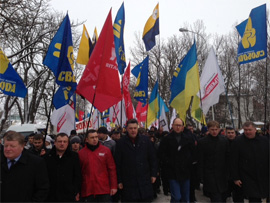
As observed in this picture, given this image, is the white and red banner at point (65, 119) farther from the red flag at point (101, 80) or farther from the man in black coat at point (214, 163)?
the man in black coat at point (214, 163)

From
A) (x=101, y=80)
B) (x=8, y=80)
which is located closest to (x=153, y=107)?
(x=8, y=80)

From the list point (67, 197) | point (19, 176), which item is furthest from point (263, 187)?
point (19, 176)

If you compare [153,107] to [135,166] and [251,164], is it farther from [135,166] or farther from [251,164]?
[135,166]

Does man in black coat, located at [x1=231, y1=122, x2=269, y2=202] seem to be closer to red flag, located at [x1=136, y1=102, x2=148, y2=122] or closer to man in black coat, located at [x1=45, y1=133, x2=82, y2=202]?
man in black coat, located at [x1=45, y1=133, x2=82, y2=202]

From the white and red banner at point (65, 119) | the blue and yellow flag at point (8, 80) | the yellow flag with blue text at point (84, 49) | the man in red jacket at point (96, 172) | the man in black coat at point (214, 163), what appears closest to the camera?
the man in red jacket at point (96, 172)

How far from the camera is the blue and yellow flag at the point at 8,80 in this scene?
7414 millimetres

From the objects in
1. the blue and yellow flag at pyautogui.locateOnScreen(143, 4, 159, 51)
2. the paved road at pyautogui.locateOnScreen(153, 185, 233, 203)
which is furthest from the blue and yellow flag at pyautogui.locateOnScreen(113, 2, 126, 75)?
the paved road at pyautogui.locateOnScreen(153, 185, 233, 203)

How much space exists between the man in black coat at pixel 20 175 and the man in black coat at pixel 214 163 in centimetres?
325

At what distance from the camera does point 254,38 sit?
338 inches

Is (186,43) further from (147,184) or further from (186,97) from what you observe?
(147,184)

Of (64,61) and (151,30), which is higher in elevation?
(151,30)

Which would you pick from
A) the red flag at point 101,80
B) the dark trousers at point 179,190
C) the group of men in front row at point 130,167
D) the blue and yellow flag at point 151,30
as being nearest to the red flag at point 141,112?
the blue and yellow flag at point 151,30

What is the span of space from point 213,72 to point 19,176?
26.7ft

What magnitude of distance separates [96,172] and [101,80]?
210cm
